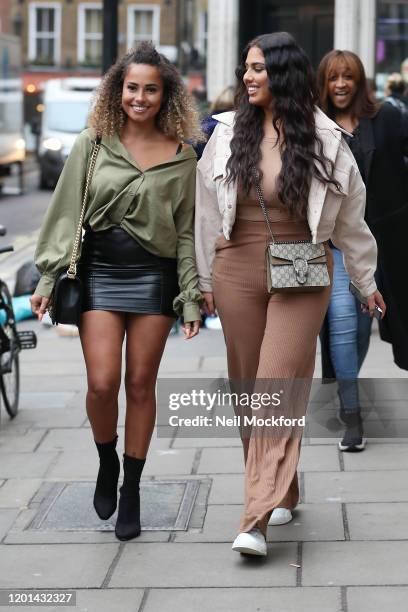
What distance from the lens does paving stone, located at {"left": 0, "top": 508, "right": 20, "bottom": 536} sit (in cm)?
495

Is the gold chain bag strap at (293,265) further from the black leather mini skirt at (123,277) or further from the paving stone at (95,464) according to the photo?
the paving stone at (95,464)

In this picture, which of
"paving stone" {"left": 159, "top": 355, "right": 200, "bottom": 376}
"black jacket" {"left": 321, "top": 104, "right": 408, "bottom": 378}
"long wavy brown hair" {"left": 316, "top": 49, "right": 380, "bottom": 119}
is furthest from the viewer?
"paving stone" {"left": 159, "top": 355, "right": 200, "bottom": 376}

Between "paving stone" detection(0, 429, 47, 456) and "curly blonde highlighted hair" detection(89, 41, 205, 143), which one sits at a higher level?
"curly blonde highlighted hair" detection(89, 41, 205, 143)

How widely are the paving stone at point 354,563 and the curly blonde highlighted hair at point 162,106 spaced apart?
1.61 metres

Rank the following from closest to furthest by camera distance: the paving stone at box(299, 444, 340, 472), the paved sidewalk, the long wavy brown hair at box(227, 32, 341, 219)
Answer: the paved sidewalk < the long wavy brown hair at box(227, 32, 341, 219) < the paving stone at box(299, 444, 340, 472)

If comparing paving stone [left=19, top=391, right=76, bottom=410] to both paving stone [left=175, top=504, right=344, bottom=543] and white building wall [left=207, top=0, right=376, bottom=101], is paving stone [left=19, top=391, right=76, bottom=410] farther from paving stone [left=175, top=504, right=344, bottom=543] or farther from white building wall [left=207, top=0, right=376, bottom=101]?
white building wall [left=207, top=0, right=376, bottom=101]

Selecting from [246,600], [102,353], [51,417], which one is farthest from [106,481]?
[51,417]

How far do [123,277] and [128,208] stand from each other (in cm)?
25

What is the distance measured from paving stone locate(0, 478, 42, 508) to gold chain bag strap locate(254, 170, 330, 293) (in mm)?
1569

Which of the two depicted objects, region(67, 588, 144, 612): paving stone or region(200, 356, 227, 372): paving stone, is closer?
region(67, 588, 144, 612): paving stone

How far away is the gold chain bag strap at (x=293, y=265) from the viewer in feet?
14.6

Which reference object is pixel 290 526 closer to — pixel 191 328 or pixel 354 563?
pixel 354 563

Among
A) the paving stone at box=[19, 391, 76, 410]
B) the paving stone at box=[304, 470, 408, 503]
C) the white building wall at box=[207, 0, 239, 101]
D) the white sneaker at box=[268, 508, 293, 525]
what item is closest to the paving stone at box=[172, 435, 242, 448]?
the paving stone at box=[304, 470, 408, 503]

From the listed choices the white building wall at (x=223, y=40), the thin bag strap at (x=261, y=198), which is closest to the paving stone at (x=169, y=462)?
the thin bag strap at (x=261, y=198)
